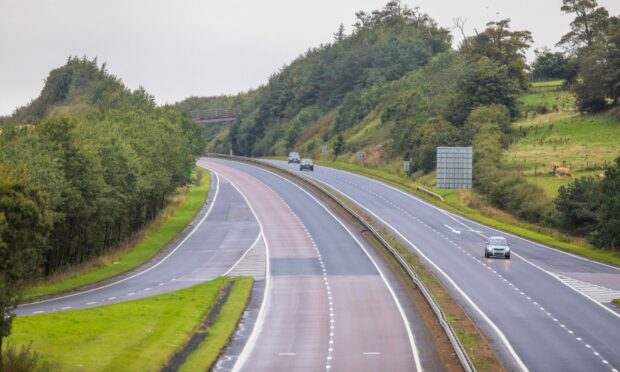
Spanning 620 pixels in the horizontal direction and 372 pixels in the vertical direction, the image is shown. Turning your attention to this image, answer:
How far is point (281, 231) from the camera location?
8475 cm

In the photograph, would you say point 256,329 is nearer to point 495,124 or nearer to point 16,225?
point 16,225

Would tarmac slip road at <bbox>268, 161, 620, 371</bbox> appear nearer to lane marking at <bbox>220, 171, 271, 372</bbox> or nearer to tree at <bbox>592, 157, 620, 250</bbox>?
tree at <bbox>592, 157, 620, 250</bbox>

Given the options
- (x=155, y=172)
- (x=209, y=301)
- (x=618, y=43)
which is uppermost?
(x=618, y=43)

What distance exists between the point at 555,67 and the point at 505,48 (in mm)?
22550

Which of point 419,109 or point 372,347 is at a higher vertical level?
point 419,109

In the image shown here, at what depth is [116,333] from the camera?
4144 centimetres

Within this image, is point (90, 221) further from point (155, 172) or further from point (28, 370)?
point (28, 370)

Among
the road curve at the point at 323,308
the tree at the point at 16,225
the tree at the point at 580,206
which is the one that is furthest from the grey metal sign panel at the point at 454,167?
Result: the tree at the point at 16,225

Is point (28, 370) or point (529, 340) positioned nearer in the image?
point (28, 370)

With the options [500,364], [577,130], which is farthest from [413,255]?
[577,130]

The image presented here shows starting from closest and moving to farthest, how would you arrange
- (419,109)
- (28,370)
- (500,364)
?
(28,370)
(500,364)
(419,109)

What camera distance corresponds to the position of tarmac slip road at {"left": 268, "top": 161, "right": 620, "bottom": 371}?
40.1 m

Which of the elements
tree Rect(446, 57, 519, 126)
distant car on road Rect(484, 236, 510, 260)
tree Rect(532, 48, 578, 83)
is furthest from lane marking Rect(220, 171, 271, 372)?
tree Rect(532, 48, 578, 83)

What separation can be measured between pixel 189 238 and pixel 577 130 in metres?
65.0
